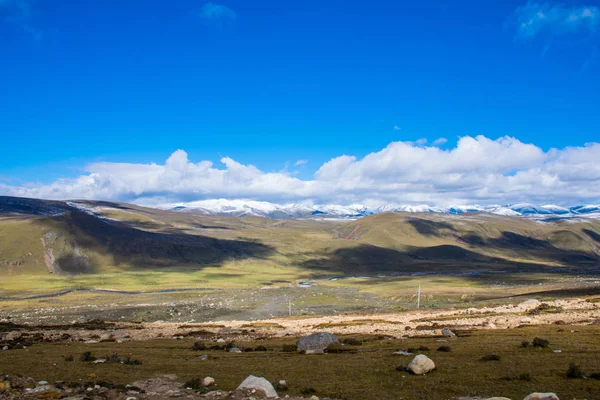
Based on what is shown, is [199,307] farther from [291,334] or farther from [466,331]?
[466,331]

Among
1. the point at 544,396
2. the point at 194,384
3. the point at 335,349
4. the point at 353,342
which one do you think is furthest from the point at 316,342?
the point at 544,396

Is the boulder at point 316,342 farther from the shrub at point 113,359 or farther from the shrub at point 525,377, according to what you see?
the shrub at point 525,377

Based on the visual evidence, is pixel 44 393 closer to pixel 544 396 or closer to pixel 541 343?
pixel 544 396

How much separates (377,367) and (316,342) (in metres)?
9.46

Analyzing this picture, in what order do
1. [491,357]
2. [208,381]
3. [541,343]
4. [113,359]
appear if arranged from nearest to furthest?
1. [208,381]
2. [491,357]
3. [541,343]
4. [113,359]

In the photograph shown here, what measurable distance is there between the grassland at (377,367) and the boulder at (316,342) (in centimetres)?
197

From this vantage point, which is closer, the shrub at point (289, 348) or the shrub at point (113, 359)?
the shrub at point (113, 359)

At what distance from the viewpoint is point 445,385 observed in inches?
772

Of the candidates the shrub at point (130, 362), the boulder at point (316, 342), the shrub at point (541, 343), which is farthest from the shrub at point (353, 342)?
the shrub at point (130, 362)

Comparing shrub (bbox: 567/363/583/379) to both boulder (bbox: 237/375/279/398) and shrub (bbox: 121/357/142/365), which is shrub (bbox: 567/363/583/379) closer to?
boulder (bbox: 237/375/279/398)

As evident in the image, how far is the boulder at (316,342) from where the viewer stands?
32812 millimetres

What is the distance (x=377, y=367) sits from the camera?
24.6 m

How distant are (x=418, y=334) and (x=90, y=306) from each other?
323 feet

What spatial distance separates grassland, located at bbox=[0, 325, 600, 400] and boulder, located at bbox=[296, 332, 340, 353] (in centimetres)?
197
